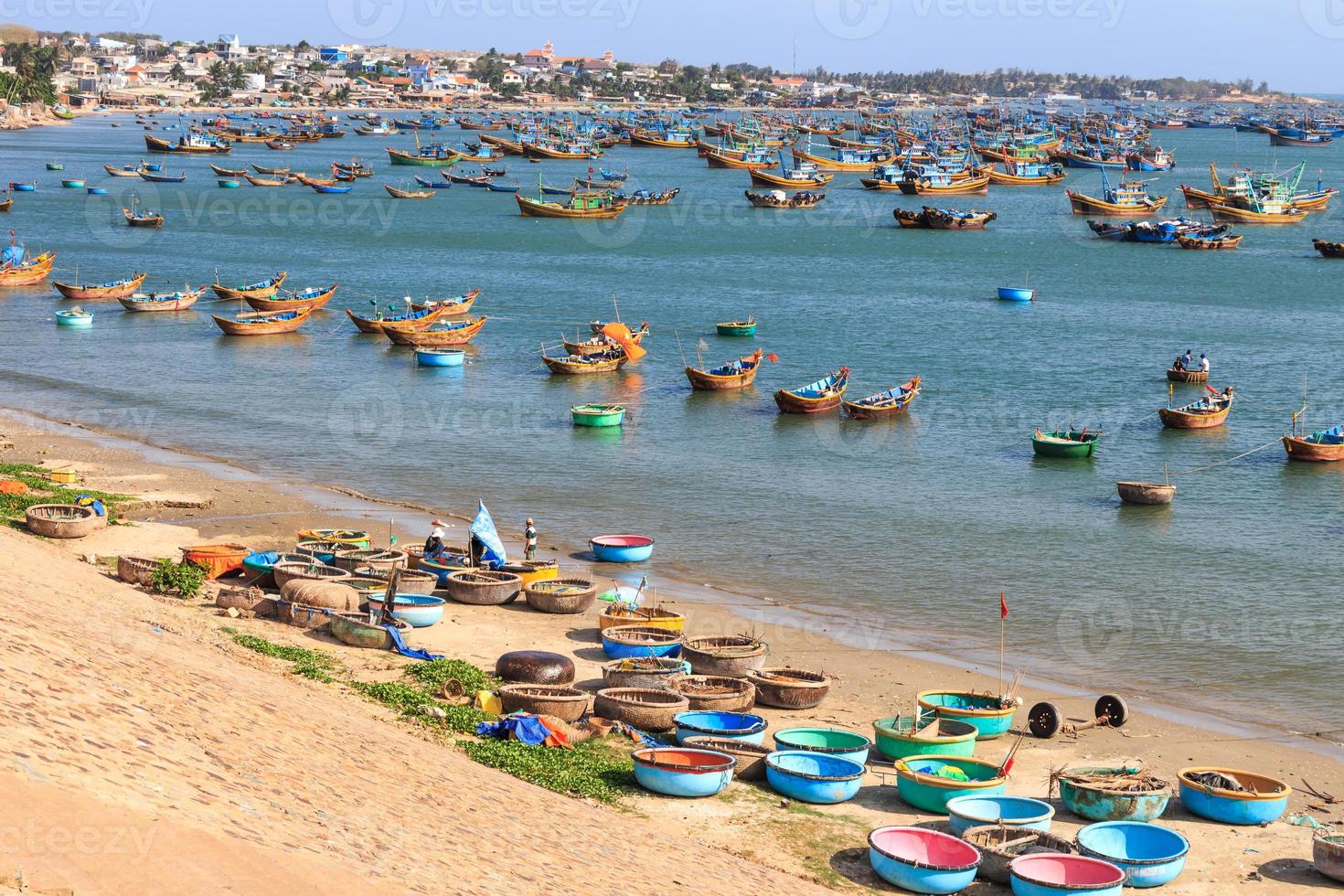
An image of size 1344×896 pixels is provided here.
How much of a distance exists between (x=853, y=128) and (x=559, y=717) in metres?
182

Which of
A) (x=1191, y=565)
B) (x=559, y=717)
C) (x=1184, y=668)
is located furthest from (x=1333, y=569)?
(x=559, y=717)

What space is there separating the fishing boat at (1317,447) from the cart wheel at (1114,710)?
1873cm

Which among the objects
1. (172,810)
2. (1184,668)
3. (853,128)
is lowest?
(1184,668)

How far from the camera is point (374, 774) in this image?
14711 millimetres

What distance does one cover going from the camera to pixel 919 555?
29203 mm

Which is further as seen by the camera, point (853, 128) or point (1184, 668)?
point (853, 128)

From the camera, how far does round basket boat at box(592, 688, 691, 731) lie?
60.7ft

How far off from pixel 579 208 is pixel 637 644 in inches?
2862

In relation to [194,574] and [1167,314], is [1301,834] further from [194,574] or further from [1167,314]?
[1167,314]

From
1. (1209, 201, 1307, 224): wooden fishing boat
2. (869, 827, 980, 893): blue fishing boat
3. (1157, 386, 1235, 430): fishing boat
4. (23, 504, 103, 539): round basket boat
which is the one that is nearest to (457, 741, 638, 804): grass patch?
(869, 827, 980, 893): blue fishing boat

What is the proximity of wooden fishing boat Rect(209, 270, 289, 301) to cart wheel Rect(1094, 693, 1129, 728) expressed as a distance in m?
42.8

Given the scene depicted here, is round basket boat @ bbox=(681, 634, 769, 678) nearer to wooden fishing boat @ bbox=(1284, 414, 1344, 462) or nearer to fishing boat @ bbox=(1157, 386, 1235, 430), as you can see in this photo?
wooden fishing boat @ bbox=(1284, 414, 1344, 462)

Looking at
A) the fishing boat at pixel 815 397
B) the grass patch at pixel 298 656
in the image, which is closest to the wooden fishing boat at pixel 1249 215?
the fishing boat at pixel 815 397

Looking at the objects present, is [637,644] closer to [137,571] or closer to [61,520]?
[137,571]
